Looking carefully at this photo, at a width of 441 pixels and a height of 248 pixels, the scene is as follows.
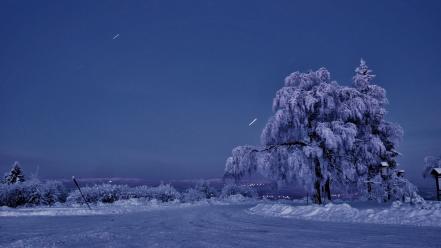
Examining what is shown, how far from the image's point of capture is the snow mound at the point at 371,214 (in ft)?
39.0

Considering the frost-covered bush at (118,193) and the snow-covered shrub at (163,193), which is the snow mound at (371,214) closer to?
the frost-covered bush at (118,193)

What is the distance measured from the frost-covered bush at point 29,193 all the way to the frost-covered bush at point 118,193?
1702 mm

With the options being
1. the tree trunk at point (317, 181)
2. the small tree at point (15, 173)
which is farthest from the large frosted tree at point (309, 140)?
the small tree at point (15, 173)

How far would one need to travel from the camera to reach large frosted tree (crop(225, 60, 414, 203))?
20297 mm

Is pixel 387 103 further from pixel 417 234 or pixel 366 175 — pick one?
pixel 417 234

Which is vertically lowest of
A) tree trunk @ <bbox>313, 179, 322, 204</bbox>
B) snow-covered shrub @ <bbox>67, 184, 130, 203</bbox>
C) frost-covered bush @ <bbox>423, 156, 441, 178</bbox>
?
snow-covered shrub @ <bbox>67, 184, 130, 203</bbox>

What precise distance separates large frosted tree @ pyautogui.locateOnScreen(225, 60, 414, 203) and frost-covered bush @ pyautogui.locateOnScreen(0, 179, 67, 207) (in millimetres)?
16026

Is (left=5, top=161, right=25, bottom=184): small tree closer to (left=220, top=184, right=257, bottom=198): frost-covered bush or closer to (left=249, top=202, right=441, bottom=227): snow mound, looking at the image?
(left=220, top=184, right=257, bottom=198): frost-covered bush

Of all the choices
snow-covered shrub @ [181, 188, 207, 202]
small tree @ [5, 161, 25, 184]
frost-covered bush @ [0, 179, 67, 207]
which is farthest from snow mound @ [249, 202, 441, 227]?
small tree @ [5, 161, 25, 184]

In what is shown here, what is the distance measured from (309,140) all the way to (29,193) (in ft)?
69.7

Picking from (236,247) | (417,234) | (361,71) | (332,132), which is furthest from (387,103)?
(236,247)

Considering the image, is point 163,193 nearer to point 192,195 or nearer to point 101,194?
point 192,195

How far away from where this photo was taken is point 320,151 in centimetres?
1973

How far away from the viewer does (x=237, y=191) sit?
4728cm
